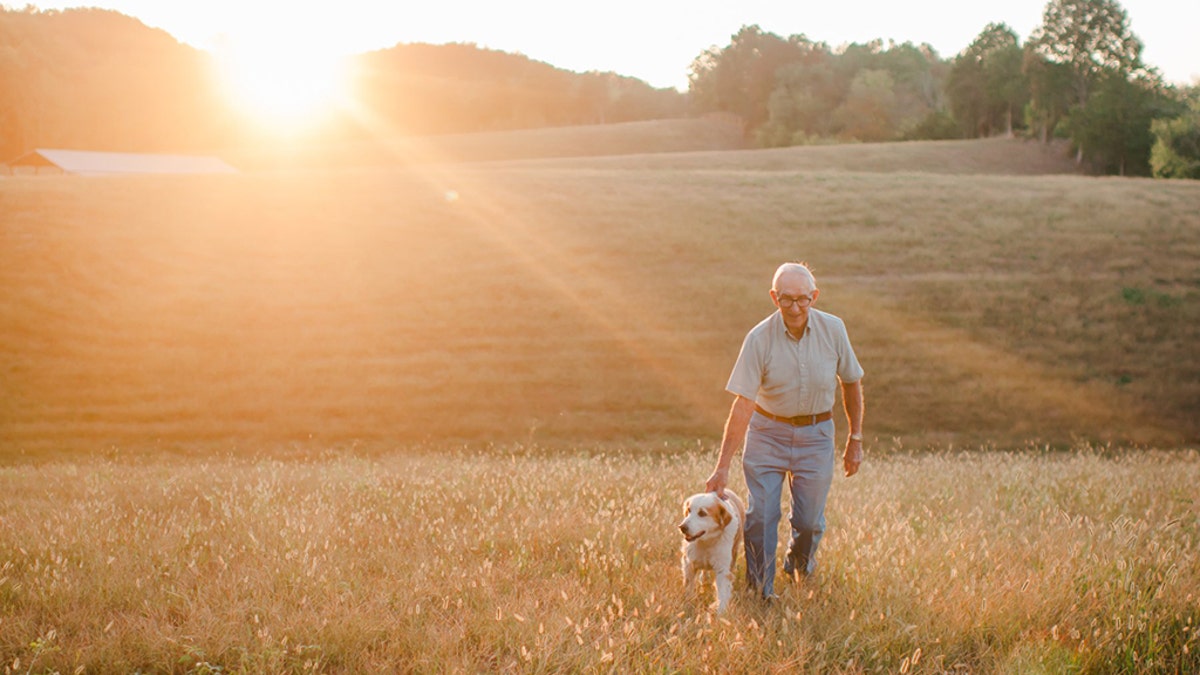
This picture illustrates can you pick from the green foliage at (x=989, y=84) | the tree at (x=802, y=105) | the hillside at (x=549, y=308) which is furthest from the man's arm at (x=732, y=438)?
the tree at (x=802, y=105)

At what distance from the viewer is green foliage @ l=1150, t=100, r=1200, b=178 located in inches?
2130

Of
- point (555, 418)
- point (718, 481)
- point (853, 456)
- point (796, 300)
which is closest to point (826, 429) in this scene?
point (853, 456)

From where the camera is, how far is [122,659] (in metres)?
4.75

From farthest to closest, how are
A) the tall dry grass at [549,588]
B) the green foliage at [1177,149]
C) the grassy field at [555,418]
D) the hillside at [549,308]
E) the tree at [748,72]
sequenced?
1. the tree at [748,72]
2. the green foliage at [1177,149]
3. the hillside at [549,308]
4. the grassy field at [555,418]
5. the tall dry grass at [549,588]

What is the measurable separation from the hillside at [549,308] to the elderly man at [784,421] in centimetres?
1318

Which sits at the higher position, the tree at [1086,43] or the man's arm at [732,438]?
the tree at [1086,43]

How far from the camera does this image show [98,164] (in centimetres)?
6731

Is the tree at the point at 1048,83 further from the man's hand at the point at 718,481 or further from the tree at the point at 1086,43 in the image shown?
the man's hand at the point at 718,481

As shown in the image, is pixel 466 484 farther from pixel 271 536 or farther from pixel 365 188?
pixel 365 188

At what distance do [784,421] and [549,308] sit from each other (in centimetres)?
2030

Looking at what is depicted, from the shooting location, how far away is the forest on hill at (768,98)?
202ft

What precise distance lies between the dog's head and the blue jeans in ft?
1.35

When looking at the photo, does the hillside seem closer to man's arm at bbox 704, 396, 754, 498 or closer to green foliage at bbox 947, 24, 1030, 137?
man's arm at bbox 704, 396, 754, 498

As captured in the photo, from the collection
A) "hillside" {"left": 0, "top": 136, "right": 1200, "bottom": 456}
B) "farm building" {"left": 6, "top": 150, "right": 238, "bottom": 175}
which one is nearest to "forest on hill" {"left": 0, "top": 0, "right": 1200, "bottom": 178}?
"farm building" {"left": 6, "top": 150, "right": 238, "bottom": 175}
